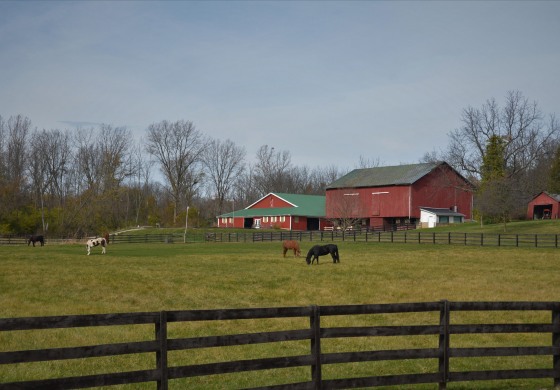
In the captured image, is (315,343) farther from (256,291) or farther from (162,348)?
(256,291)

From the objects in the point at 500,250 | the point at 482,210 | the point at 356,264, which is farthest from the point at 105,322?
the point at 482,210

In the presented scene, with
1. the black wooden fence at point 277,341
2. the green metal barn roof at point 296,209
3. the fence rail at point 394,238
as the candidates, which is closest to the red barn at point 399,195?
the green metal barn roof at point 296,209

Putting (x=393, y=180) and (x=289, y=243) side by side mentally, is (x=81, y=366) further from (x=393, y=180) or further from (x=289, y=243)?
(x=393, y=180)

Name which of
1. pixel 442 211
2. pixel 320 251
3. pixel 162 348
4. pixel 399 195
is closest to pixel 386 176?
pixel 399 195

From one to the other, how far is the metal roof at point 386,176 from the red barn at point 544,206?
43.3 ft

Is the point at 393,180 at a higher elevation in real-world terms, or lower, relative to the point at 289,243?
higher

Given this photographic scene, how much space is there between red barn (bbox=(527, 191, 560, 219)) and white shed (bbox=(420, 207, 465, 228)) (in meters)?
8.95

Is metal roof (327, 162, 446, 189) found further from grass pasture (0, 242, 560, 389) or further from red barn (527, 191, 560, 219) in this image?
grass pasture (0, 242, 560, 389)

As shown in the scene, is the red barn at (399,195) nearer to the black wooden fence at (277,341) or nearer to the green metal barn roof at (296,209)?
the green metal barn roof at (296,209)

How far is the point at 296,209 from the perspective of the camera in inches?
3669

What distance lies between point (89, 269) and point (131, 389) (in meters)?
19.4

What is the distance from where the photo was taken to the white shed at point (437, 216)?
74.7m

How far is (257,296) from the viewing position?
22422mm

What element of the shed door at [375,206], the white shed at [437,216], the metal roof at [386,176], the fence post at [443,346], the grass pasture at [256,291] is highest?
the metal roof at [386,176]
